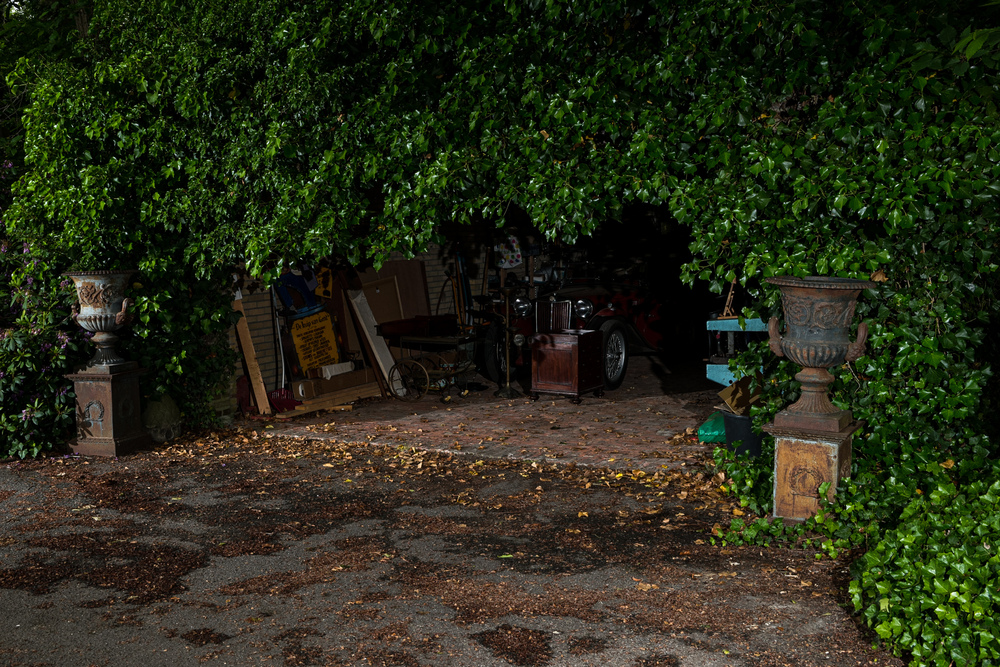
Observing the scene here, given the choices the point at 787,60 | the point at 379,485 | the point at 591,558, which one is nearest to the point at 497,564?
the point at 591,558

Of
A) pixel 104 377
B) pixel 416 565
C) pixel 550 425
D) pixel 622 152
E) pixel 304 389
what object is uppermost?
pixel 622 152

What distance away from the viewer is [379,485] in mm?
6773

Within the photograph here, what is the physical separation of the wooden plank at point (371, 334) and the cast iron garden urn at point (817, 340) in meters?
6.00

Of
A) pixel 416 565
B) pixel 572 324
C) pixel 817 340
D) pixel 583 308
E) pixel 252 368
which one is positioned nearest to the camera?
pixel 416 565

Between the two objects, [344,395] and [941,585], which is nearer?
[941,585]

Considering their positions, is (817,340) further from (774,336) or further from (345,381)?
(345,381)

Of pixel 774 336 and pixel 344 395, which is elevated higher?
pixel 774 336

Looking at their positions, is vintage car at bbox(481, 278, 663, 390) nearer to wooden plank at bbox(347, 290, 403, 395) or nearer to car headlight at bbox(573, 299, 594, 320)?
car headlight at bbox(573, 299, 594, 320)

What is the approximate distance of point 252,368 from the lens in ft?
30.8

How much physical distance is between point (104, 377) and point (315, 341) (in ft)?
9.51

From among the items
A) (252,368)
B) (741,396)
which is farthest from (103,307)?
(741,396)

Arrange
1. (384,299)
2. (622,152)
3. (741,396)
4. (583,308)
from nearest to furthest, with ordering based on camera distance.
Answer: (622,152) < (741,396) < (583,308) < (384,299)

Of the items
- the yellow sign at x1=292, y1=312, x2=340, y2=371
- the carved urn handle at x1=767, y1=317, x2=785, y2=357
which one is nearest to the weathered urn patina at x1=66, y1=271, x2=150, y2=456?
the yellow sign at x1=292, y1=312, x2=340, y2=371

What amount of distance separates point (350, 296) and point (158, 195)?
10.7ft
